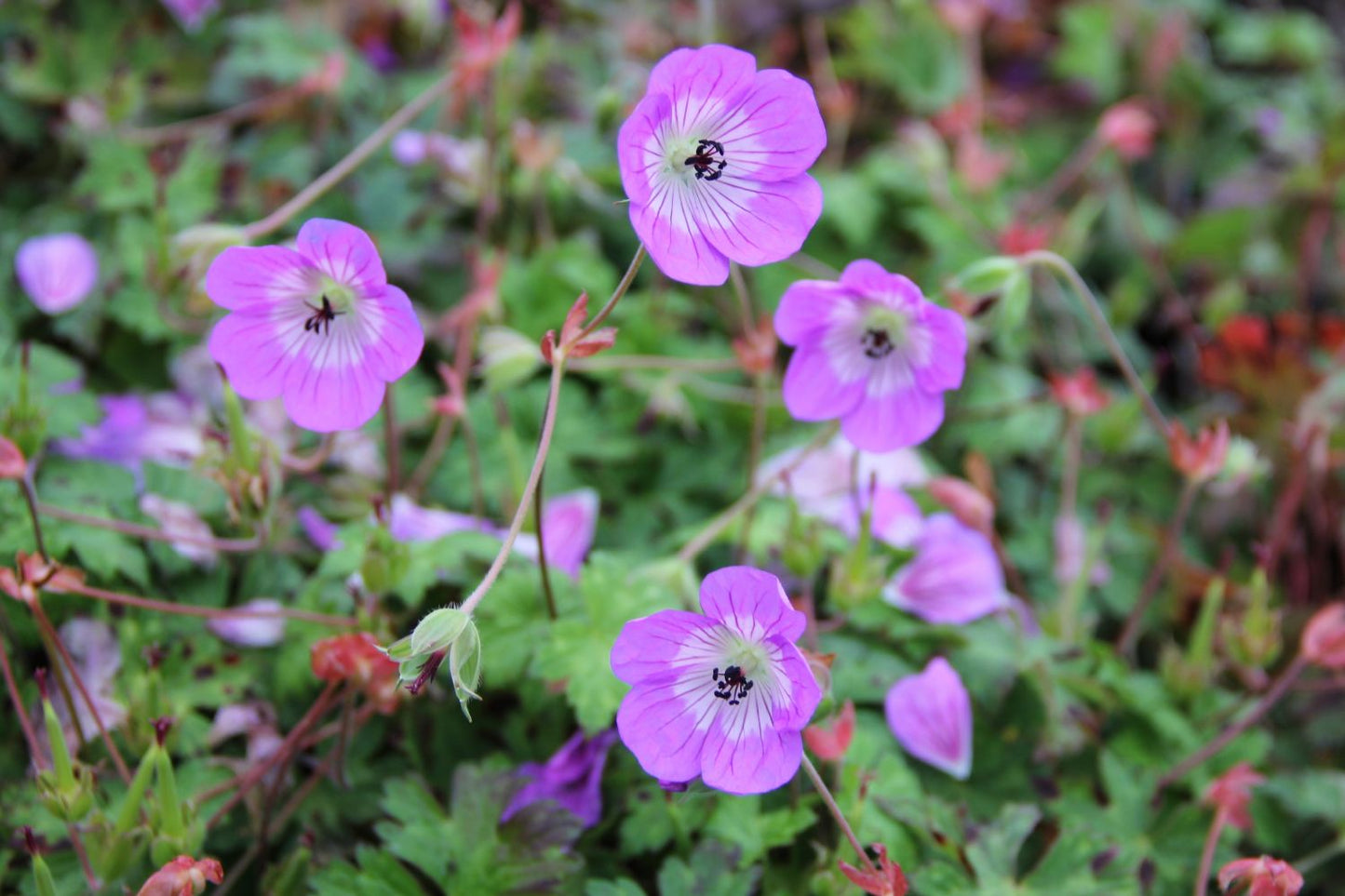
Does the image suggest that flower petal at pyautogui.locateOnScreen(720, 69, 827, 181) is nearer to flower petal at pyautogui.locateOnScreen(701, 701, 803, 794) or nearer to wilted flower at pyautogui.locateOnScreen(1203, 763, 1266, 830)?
flower petal at pyautogui.locateOnScreen(701, 701, 803, 794)

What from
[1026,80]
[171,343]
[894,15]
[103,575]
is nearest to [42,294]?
[171,343]

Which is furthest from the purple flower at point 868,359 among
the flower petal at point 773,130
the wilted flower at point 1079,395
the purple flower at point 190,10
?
the purple flower at point 190,10

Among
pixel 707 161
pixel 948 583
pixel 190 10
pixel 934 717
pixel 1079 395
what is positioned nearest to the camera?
pixel 707 161

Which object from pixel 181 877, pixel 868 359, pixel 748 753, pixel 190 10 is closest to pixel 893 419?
pixel 868 359

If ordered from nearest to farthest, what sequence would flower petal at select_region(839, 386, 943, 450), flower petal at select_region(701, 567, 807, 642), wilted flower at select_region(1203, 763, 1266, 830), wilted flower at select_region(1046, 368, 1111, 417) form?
flower petal at select_region(701, 567, 807, 642) < flower petal at select_region(839, 386, 943, 450) < wilted flower at select_region(1203, 763, 1266, 830) < wilted flower at select_region(1046, 368, 1111, 417)

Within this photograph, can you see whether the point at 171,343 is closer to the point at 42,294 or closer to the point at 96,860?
the point at 42,294

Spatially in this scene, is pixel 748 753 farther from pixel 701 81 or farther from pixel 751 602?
pixel 701 81

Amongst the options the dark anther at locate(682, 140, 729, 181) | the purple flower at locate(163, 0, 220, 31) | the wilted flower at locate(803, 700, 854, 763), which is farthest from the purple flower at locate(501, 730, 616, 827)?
the purple flower at locate(163, 0, 220, 31)
